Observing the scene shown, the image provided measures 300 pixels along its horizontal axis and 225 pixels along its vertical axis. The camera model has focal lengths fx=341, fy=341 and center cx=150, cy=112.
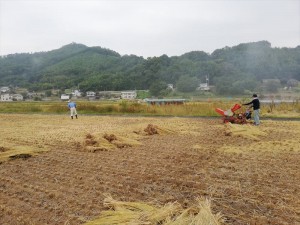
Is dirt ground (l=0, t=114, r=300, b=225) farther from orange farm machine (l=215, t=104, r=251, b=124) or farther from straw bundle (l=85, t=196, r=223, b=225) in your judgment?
orange farm machine (l=215, t=104, r=251, b=124)

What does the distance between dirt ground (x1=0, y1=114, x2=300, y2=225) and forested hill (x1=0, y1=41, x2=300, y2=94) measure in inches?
2217

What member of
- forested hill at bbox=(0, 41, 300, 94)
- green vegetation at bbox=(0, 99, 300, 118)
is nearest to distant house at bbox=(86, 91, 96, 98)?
→ forested hill at bbox=(0, 41, 300, 94)

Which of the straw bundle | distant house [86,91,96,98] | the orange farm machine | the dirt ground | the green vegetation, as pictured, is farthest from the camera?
distant house [86,91,96,98]

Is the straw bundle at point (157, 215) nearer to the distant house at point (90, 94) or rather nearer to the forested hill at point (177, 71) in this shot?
the forested hill at point (177, 71)

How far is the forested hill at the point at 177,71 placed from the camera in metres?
77.7

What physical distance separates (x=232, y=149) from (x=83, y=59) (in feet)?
436

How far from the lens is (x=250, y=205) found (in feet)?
16.4

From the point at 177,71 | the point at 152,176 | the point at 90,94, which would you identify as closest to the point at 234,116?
the point at 152,176

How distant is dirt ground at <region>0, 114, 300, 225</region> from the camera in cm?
489

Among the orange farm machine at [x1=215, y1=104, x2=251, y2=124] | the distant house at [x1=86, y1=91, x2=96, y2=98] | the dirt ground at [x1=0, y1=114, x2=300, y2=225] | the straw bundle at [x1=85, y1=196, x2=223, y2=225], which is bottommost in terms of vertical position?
the dirt ground at [x1=0, y1=114, x2=300, y2=225]

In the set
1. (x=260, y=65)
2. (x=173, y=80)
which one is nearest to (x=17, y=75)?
(x=173, y=80)

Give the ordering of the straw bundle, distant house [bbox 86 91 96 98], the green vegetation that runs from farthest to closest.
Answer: distant house [bbox 86 91 96 98], the green vegetation, the straw bundle

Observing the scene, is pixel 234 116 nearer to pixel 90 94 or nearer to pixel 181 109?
pixel 181 109

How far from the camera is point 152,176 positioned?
21.9 ft
